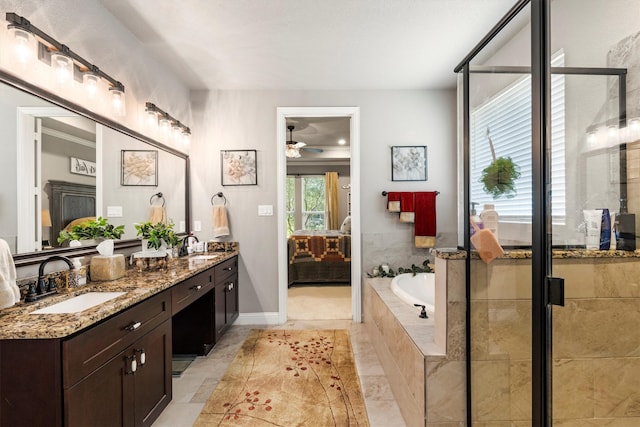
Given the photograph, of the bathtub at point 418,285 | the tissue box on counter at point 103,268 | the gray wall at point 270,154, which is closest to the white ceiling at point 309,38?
the gray wall at point 270,154

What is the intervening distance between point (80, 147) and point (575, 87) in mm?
2454

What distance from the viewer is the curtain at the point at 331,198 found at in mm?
7461

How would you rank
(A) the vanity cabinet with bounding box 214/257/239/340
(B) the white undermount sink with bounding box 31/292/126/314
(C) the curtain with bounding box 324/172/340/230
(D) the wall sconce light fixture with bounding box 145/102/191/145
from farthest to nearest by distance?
(C) the curtain with bounding box 324/172/340/230
(A) the vanity cabinet with bounding box 214/257/239/340
(D) the wall sconce light fixture with bounding box 145/102/191/145
(B) the white undermount sink with bounding box 31/292/126/314

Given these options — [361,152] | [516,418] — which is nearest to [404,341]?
[516,418]

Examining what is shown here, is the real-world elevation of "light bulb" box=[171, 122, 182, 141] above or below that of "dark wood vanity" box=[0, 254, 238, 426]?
above

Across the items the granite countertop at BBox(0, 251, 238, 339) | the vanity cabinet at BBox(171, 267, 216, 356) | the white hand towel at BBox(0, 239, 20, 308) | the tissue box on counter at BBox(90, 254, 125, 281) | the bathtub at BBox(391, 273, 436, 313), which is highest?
the white hand towel at BBox(0, 239, 20, 308)

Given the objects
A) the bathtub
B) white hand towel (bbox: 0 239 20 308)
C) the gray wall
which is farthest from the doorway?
white hand towel (bbox: 0 239 20 308)

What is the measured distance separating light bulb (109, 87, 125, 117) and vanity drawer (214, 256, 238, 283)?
1.39m

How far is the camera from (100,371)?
4.06 feet

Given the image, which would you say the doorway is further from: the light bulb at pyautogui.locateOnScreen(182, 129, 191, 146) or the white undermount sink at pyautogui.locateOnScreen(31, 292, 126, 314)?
the white undermount sink at pyautogui.locateOnScreen(31, 292, 126, 314)

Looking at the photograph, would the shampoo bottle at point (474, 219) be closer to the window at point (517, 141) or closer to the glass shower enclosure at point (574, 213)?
the window at point (517, 141)

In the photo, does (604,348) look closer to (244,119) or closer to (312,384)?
(312,384)

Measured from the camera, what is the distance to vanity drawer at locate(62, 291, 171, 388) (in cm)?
109

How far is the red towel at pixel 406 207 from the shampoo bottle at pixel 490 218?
180cm
